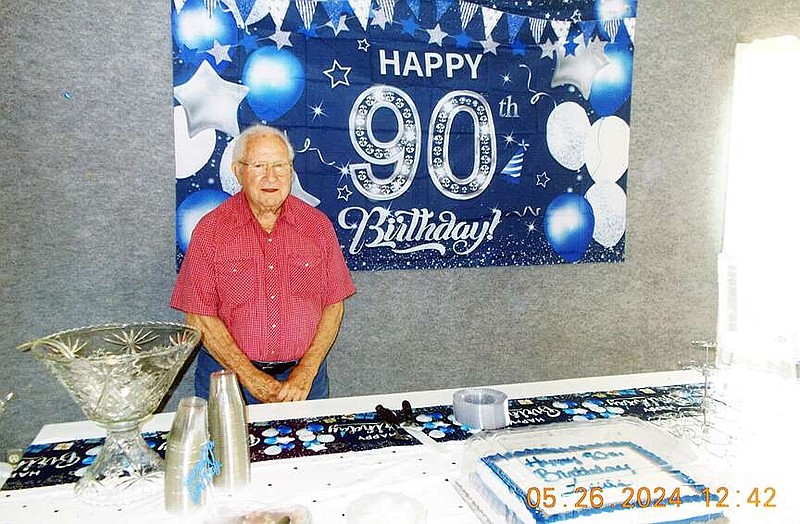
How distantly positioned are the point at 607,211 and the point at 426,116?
993 millimetres

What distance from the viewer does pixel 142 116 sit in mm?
2496

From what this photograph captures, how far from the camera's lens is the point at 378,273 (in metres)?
2.81

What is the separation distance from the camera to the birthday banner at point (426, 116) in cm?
254

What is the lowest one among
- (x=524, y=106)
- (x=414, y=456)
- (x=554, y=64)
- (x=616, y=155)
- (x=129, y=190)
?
(x=414, y=456)

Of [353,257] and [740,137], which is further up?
[740,137]

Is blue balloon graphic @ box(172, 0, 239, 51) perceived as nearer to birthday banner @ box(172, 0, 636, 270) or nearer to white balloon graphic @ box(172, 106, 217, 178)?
birthday banner @ box(172, 0, 636, 270)

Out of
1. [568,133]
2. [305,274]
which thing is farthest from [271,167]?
[568,133]

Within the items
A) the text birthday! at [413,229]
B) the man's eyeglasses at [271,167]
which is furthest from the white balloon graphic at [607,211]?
the man's eyeglasses at [271,167]

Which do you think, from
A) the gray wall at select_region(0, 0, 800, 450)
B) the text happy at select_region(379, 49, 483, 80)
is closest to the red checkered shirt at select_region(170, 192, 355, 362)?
the gray wall at select_region(0, 0, 800, 450)

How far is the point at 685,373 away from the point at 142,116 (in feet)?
6.95

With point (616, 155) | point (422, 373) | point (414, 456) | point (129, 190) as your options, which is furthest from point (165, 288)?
point (616, 155)

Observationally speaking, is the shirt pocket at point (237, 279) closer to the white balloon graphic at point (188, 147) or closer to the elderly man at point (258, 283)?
the elderly man at point (258, 283)

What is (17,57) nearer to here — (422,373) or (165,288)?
(165,288)

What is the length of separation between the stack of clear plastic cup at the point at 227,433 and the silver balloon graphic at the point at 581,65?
2249mm
